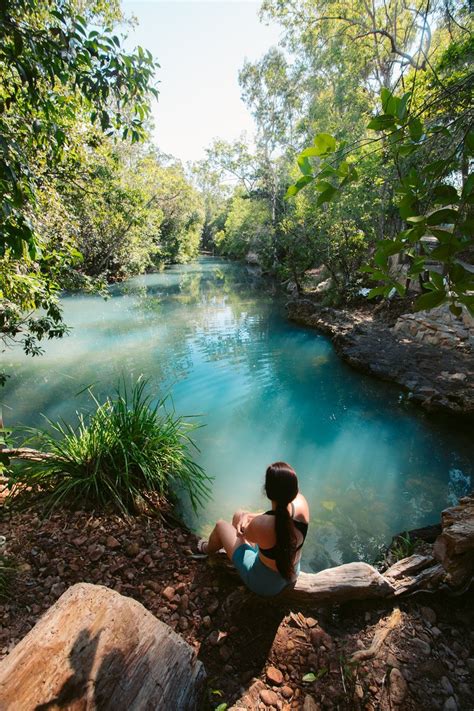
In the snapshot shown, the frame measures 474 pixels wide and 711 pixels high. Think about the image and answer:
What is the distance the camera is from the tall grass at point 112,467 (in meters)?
2.95

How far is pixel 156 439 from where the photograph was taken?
351 centimetres

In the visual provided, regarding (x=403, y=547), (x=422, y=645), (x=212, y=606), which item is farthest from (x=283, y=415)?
(x=422, y=645)

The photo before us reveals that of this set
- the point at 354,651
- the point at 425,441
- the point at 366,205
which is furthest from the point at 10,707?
the point at 366,205

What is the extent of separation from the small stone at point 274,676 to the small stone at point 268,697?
53 mm

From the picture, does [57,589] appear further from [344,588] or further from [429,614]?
[429,614]

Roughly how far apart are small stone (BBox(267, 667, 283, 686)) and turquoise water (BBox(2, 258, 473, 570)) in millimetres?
1244

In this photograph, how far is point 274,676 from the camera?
1729mm

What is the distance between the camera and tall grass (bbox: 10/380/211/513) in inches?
116

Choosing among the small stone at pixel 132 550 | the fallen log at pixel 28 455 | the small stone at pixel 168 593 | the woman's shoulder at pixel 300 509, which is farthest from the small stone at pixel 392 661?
the fallen log at pixel 28 455

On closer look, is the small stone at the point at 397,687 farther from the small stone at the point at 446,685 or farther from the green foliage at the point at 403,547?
the green foliage at the point at 403,547

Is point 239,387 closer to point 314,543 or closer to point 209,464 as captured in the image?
point 209,464

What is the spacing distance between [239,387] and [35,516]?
4.43m

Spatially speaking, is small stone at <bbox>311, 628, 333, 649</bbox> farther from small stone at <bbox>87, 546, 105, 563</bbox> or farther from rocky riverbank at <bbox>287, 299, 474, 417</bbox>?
rocky riverbank at <bbox>287, 299, 474, 417</bbox>

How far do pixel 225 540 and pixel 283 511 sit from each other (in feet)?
2.17
